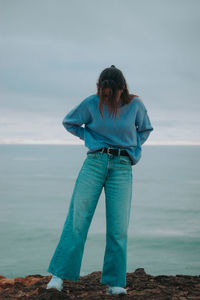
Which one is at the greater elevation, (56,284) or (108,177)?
(108,177)

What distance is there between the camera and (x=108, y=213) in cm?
310

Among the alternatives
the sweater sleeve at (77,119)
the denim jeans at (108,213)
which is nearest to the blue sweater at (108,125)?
the sweater sleeve at (77,119)

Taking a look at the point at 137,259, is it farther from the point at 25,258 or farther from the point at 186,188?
the point at 186,188

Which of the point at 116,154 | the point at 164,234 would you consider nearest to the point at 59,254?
the point at 116,154

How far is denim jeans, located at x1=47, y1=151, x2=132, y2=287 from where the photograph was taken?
3.04 meters

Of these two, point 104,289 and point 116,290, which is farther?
point 104,289

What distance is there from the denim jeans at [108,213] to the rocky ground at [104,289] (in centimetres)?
20

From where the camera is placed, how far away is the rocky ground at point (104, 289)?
9.88 feet

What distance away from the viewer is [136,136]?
3205 millimetres

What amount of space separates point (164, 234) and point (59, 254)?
30.8 metres

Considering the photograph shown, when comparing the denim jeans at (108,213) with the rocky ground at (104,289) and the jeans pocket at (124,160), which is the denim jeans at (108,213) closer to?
the jeans pocket at (124,160)

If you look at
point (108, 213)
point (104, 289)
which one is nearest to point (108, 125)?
point (108, 213)

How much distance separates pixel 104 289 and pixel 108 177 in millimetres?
1116

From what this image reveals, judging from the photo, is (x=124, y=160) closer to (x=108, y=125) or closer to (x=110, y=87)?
(x=108, y=125)
